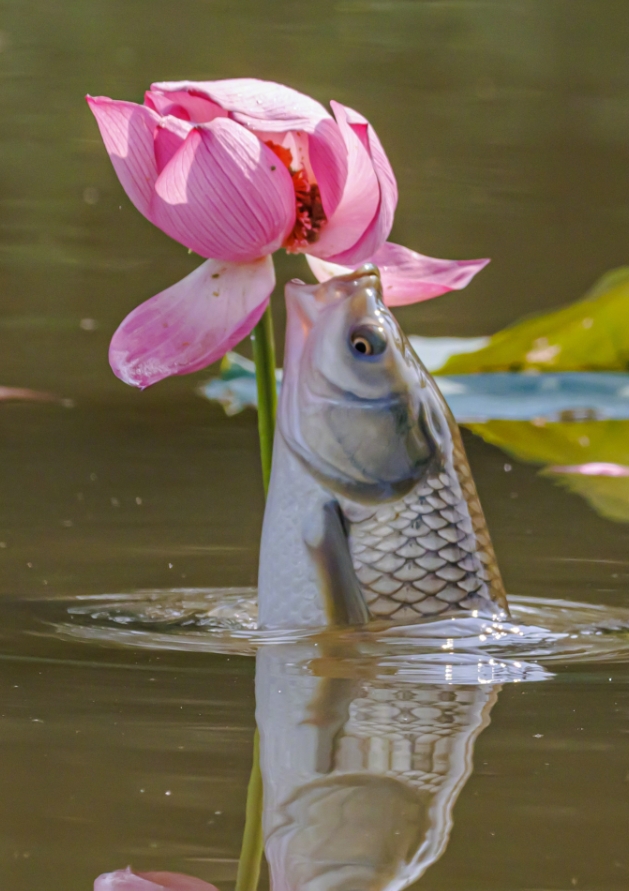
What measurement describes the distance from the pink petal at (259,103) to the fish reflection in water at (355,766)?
252mm

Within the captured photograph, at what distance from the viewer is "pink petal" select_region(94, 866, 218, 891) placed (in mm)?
425

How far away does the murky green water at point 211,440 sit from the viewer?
1.62ft

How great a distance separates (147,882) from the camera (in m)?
0.43

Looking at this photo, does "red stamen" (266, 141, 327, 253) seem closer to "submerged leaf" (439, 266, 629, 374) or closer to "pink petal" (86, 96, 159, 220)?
"pink petal" (86, 96, 159, 220)

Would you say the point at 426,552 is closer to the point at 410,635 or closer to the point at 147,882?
the point at 410,635

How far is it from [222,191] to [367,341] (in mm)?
140

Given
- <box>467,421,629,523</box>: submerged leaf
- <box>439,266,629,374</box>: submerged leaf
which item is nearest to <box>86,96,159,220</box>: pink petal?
<box>467,421,629,523</box>: submerged leaf

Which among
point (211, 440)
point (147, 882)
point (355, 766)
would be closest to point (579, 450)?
point (211, 440)

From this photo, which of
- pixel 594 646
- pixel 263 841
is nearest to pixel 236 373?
pixel 594 646

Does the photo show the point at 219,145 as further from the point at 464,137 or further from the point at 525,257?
the point at 464,137

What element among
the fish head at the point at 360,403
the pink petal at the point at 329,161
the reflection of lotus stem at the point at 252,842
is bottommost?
the reflection of lotus stem at the point at 252,842

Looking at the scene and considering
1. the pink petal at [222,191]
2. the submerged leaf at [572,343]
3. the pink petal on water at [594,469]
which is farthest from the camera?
the submerged leaf at [572,343]

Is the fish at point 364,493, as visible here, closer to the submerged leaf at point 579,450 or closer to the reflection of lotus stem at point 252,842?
the reflection of lotus stem at point 252,842

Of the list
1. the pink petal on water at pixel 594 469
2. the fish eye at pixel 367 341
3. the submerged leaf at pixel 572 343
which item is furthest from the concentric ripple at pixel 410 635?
the submerged leaf at pixel 572 343
